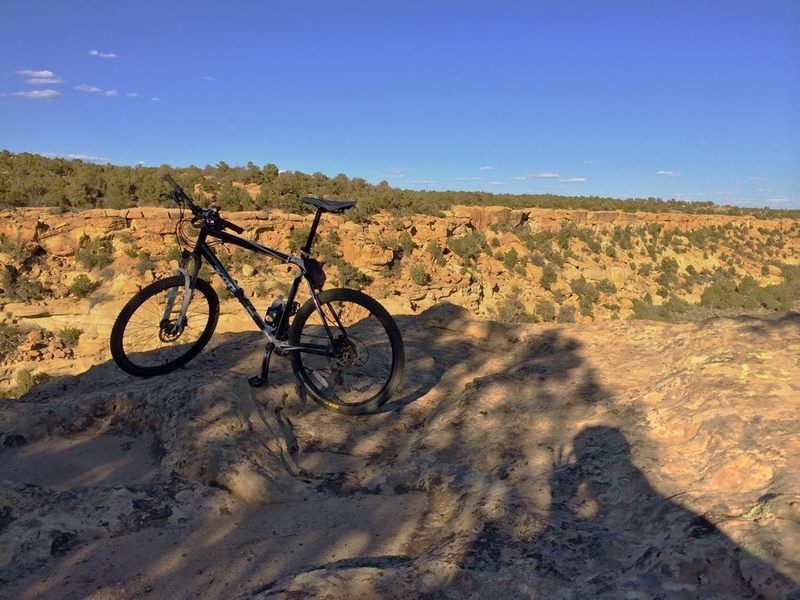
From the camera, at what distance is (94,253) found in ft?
52.4

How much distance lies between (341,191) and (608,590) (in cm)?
2563

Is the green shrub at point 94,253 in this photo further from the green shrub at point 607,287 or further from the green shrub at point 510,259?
the green shrub at point 607,287

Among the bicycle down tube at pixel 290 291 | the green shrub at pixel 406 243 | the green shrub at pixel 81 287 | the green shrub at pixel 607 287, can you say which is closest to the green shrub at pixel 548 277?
the green shrub at pixel 607 287

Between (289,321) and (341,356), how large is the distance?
1.75 feet

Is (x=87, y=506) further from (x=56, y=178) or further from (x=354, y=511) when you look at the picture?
(x=56, y=178)

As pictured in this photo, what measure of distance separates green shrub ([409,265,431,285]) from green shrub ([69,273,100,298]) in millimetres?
10441

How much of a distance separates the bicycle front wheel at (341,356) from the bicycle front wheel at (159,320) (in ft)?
3.03

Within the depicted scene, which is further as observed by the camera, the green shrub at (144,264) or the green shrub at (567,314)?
the green shrub at (567,314)

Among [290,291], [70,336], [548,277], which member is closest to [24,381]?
[70,336]

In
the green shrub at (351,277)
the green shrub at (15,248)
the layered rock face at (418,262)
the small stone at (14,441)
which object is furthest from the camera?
the green shrub at (351,277)

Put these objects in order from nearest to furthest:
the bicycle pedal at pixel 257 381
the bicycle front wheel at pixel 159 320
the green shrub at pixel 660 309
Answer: the bicycle pedal at pixel 257 381
the bicycle front wheel at pixel 159 320
the green shrub at pixel 660 309

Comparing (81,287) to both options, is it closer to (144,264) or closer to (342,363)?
(144,264)

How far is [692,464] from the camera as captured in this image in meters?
2.54

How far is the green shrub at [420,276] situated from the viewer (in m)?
19.8
